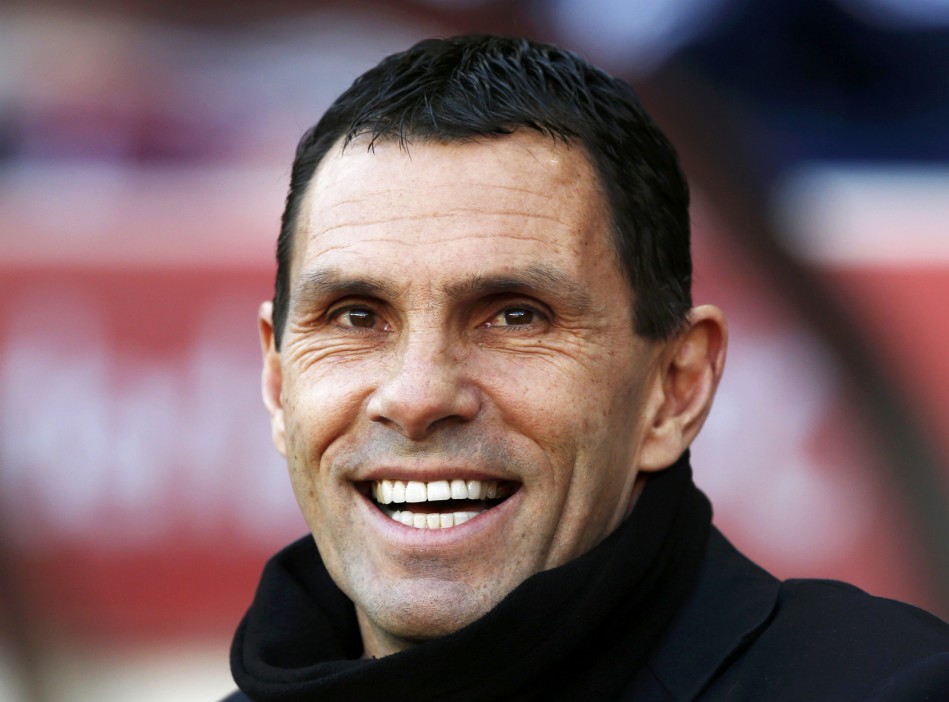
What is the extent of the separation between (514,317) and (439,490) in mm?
316

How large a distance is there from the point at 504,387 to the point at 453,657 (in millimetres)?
431

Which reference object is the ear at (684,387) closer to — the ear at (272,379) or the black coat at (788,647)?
the black coat at (788,647)

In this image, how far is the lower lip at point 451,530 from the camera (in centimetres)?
196

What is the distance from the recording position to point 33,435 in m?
4.19

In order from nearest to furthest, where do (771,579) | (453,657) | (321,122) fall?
(453,657), (771,579), (321,122)

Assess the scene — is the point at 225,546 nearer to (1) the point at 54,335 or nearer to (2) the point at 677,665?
(1) the point at 54,335

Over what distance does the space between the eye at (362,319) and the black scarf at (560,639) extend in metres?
0.51

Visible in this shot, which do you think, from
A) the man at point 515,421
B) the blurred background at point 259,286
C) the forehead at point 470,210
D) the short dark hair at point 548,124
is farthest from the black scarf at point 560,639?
the blurred background at point 259,286

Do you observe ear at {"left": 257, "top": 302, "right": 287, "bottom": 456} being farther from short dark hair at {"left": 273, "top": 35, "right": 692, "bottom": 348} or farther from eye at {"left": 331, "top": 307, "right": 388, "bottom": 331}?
eye at {"left": 331, "top": 307, "right": 388, "bottom": 331}

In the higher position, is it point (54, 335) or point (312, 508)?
point (54, 335)

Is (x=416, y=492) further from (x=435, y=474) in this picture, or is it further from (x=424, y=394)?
(x=424, y=394)

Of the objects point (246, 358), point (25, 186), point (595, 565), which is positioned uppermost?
point (25, 186)

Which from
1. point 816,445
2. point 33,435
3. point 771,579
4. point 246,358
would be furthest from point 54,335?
point 771,579

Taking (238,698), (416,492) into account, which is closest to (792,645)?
(416,492)
